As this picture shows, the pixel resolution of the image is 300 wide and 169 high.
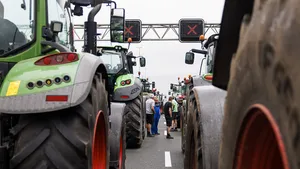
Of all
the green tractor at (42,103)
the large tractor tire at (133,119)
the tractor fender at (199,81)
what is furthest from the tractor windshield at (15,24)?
the large tractor tire at (133,119)

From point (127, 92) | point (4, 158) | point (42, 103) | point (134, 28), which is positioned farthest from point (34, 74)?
point (134, 28)

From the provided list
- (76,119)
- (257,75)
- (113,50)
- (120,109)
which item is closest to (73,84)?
(76,119)

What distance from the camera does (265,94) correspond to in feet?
4.33

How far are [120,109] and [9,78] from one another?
10.2 ft

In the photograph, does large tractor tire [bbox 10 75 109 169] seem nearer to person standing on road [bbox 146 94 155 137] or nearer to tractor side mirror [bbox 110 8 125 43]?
tractor side mirror [bbox 110 8 125 43]

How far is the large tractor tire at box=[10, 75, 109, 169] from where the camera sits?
3.12 metres

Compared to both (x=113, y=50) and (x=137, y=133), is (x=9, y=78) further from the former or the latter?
(x=113, y=50)

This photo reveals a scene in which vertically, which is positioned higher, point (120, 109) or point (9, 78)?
point (9, 78)

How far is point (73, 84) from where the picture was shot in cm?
336

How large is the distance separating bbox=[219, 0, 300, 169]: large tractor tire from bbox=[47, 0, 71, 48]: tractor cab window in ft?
9.55

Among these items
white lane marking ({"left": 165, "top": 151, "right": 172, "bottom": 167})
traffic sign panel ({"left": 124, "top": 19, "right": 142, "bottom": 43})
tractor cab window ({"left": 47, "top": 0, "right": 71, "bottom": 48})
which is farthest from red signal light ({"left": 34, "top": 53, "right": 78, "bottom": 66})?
traffic sign panel ({"left": 124, "top": 19, "right": 142, "bottom": 43})

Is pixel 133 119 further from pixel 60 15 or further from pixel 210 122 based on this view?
pixel 210 122

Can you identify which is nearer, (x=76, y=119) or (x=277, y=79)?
(x=277, y=79)

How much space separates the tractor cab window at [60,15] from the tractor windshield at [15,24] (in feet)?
0.79
